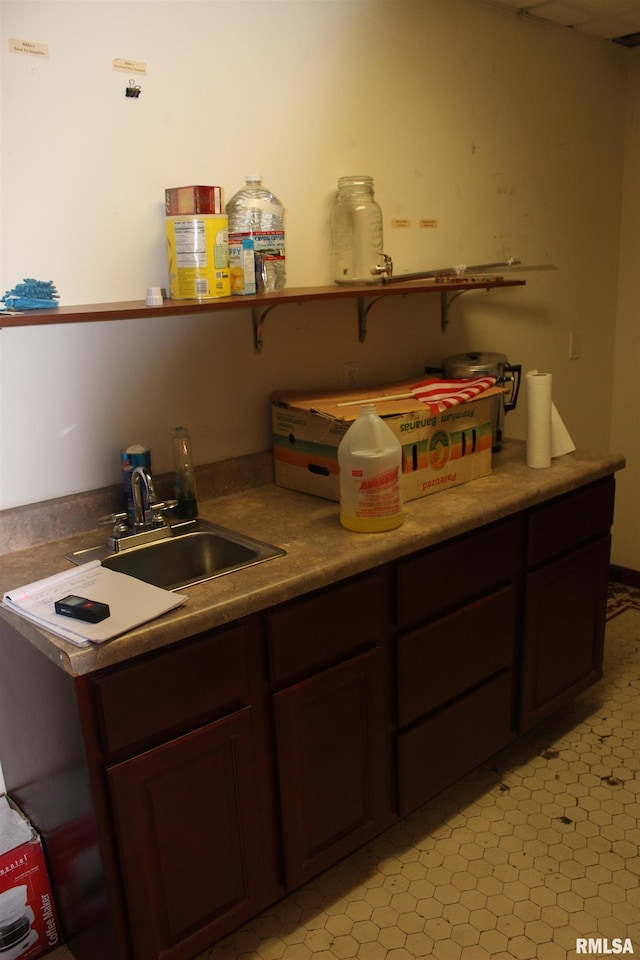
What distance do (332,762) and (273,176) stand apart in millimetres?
1498

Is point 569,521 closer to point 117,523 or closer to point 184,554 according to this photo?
point 184,554

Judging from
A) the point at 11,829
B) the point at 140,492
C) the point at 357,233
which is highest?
the point at 357,233

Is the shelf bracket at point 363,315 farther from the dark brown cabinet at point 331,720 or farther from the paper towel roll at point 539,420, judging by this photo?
the dark brown cabinet at point 331,720

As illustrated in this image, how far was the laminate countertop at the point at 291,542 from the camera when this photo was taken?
1.36 metres

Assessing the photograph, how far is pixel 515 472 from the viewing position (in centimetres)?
224

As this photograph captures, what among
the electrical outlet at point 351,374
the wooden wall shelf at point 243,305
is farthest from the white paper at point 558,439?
the electrical outlet at point 351,374

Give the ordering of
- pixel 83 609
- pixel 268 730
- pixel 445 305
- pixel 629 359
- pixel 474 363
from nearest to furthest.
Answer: pixel 83 609
pixel 268 730
pixel 474 363
pixel 445 305
pixel 629 359

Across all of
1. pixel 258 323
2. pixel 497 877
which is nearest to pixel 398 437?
pixel 258 323

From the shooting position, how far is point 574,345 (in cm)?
316

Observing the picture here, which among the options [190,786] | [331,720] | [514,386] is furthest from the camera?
[514,386]

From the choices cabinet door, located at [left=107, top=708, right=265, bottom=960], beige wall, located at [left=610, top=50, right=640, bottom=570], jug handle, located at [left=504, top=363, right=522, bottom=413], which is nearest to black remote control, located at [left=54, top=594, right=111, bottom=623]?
cabinet door, located at [left=107, top=708, right=265, bottom=960]

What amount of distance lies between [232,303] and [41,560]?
2.33 feet

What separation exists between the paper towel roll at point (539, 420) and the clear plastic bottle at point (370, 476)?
0.61 meters

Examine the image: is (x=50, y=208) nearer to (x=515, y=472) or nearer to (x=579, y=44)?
(x=515, y=472)
